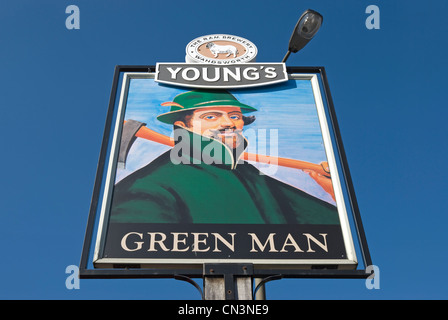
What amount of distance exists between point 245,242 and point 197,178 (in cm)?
86

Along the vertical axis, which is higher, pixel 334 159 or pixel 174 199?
pixel 334 159

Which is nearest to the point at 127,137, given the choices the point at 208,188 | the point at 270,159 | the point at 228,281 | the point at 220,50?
the point at 208,188

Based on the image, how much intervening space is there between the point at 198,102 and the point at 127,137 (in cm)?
91

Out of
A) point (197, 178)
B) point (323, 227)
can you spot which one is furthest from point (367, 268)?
point (197, 178)

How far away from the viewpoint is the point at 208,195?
13.9 ft

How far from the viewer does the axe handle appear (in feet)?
14.9

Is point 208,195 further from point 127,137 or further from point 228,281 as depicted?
point 127,137

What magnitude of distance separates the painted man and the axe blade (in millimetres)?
202

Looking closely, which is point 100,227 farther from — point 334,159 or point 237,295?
point 334,159

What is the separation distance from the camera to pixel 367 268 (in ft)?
12.0

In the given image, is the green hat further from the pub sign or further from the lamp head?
the lamp head

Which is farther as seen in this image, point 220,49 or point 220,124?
point 220,49
